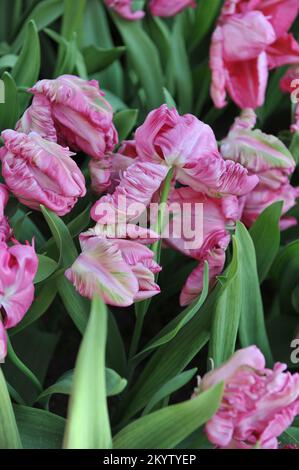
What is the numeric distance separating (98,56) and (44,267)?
0.35 m

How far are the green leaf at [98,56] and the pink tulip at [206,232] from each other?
28 centimetres

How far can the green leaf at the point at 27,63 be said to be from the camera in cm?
78

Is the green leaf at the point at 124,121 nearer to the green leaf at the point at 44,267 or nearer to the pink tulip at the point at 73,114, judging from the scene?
the pink tulip at the point at 73,114

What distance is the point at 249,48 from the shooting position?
0.80m

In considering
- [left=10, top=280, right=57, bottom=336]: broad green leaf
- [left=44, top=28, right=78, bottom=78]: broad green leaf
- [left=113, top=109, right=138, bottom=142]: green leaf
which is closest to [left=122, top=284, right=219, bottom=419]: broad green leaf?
[left=10, top=280, right=57, bottom=336]: broad green leaf

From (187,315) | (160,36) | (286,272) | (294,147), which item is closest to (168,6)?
(160,36)

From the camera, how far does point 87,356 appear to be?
462mm

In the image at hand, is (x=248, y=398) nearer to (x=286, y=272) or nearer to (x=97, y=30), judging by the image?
(x=286, y=272)

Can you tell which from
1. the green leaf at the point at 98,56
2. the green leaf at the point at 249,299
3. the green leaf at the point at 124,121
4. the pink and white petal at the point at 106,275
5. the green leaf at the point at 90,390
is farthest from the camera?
the green leaf at the point at 98,56

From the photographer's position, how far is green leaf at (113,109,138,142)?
0.77 m

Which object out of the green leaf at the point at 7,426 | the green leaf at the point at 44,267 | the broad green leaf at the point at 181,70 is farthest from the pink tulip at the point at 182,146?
the broad green leaf at the point at 181,70

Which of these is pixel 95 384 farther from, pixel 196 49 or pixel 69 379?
pixel 196 49

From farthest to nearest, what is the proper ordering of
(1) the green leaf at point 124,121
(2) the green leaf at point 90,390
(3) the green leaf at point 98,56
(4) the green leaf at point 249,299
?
(3) the green leaf at point 98,56 → (1) the green leaf at point 124,121 → (4) the green leaf at point 249,299 → (2) the green leaf at point 90,390

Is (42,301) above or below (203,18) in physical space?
below
